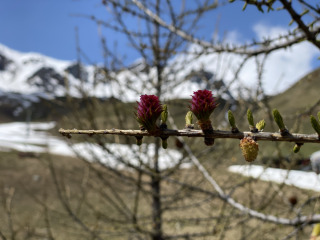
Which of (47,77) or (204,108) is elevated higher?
(47,77)

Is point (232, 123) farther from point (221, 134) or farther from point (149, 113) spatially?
point (149, 113)

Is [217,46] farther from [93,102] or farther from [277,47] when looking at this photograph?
[93,102]

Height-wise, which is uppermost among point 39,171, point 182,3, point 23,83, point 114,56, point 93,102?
point 23,83

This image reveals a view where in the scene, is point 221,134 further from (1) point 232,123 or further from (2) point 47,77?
(2) point 47,77

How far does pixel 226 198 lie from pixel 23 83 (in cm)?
15171

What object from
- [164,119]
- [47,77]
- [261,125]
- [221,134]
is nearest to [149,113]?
[164,119]

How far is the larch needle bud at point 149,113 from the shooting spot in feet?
1.92

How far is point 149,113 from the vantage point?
588mm

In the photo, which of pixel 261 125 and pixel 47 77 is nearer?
pixel 261 125

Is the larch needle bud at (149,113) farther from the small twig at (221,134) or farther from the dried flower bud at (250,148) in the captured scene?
the dried flower bud at (250,148)

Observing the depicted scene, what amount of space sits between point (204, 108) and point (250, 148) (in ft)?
0.44

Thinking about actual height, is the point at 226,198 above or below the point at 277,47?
below

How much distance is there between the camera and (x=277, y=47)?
4.69 ft

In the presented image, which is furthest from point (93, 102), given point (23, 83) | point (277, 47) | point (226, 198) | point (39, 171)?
point (23, 83)
